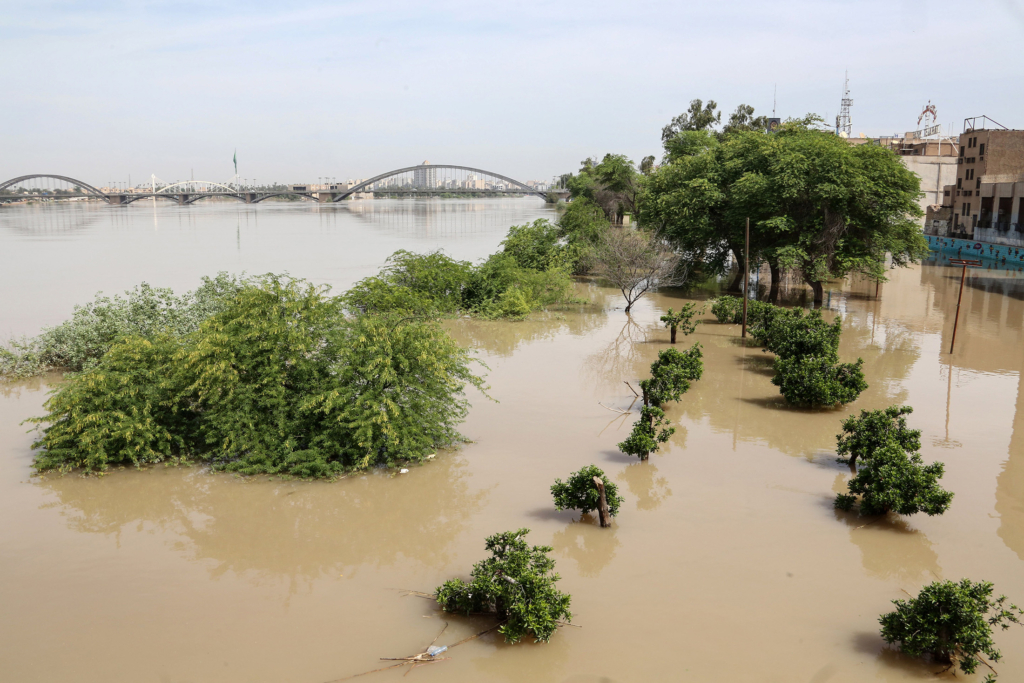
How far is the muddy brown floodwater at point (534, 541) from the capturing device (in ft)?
22.4

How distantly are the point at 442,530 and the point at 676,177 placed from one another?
2403 cm

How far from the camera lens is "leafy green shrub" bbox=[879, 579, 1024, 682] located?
249 inches

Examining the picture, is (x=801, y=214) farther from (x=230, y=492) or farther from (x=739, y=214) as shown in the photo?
(x=230, y=492)

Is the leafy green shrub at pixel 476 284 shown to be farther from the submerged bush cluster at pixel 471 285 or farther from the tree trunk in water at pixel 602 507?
the tree trunk in water at pixel 602 507

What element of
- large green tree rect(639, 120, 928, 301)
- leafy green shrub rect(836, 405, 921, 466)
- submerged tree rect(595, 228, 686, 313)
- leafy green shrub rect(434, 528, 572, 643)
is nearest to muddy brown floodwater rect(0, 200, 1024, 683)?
leafy green shrub rect(434, 528, 572, 643)

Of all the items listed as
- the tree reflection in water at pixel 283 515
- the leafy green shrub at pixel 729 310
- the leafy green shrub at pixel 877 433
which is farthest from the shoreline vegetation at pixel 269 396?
the leafy green shrub at pixel 729 310

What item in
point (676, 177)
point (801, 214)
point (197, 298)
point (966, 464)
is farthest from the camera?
point (676, 177)

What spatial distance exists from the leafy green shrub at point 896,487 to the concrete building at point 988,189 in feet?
137

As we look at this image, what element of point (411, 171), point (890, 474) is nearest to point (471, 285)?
point (890, 474)

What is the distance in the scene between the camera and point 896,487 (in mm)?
9133

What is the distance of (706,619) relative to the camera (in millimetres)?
7328

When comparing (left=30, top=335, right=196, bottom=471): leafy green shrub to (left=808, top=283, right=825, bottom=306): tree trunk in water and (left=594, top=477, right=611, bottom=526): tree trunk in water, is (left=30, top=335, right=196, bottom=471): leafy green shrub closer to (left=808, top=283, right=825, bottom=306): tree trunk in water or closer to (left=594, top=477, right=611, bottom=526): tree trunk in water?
(left=594, top=477, right=611, bottom=526): tree trunk in water

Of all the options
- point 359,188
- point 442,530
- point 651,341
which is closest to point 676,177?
point 651,341

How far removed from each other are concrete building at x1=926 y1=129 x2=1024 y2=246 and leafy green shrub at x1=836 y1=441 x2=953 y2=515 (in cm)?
4185
